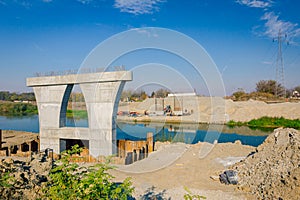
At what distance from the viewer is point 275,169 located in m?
7.38

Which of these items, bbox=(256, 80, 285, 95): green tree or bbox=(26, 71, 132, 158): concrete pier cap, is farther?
bbox=(256, 80, 285, 95): green tree

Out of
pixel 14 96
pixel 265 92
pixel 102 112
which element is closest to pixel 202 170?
pixel 102 112

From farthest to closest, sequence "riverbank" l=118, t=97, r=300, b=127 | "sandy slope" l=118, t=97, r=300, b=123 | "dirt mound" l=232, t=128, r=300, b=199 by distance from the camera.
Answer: "riverbank" l=118, t=97, r=300, b=127 → "sandy slope" l=118, t=97, r=300, b=123 → "dirt mound" l=232, t=128, r=300, b=199

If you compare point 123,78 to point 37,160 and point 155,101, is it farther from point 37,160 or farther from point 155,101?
point 155,101

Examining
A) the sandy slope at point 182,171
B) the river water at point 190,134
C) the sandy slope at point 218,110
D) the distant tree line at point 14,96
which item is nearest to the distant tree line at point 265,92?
the sandy slope at point 218,110

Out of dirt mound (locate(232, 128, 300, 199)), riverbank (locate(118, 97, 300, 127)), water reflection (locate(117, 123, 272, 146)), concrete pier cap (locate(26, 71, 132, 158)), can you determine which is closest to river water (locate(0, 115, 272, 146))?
water reflection (locate(117, 123, 272, 146))

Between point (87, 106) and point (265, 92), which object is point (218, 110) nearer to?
point (265, 92)

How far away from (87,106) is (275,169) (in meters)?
7.65

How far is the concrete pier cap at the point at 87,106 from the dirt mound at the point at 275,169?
5.44 m

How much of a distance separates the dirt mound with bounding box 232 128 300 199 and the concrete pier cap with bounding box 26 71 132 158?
17.9 feet

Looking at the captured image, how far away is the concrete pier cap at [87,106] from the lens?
406 inches

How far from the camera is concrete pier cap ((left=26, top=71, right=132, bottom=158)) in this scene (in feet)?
33.8

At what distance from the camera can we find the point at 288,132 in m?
9.09

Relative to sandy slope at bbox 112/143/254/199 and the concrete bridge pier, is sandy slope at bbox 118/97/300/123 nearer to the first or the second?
sandy slope at bbox 112/143/254/199
